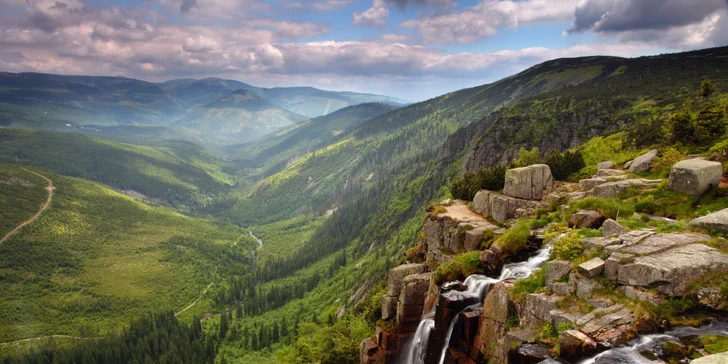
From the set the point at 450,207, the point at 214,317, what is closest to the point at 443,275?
the point at 450,207

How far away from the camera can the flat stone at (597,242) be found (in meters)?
24.9

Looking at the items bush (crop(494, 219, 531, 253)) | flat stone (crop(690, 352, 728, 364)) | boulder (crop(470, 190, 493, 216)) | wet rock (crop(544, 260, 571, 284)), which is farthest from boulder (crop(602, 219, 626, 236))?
boulder (crop(470, 190, 493, 216))

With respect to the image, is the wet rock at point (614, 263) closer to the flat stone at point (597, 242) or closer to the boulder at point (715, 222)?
the flat stone at point (597, 242)

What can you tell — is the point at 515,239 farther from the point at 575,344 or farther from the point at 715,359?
the point at 715,359

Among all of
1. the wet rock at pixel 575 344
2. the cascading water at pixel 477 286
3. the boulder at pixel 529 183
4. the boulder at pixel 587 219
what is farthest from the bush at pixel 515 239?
the wet rock at pixel 575 344

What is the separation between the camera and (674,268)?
2062 cm

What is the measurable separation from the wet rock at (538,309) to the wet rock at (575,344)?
2422mm

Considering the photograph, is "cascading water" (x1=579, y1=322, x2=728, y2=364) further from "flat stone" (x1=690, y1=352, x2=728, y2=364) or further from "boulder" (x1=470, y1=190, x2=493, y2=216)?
"boulder" (x1=470, y1=190, x2=493, y2=216)

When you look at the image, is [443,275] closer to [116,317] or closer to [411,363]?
[411,363]

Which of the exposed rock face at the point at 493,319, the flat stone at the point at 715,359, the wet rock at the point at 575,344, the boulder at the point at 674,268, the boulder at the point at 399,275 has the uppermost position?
the boulder at the point at 674,268

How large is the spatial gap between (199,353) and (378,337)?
116 metres

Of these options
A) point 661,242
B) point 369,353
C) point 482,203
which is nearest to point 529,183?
point 482,203

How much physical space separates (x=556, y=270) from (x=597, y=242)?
3672 mm

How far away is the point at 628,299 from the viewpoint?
21406 millimetres
